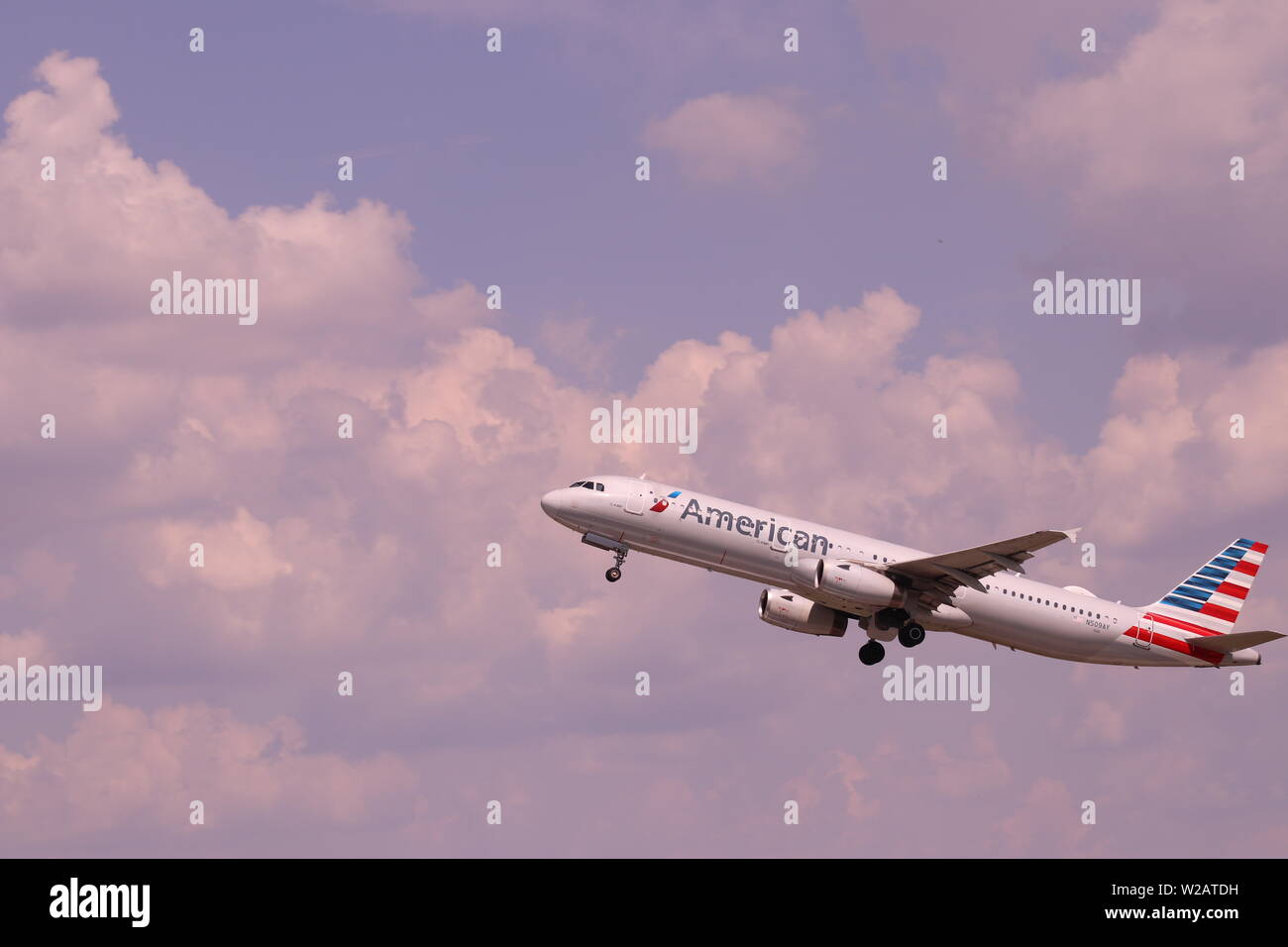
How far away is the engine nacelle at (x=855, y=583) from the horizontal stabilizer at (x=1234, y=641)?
1697cm

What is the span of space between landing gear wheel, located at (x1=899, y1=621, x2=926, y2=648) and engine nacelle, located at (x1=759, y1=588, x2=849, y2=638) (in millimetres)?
5086

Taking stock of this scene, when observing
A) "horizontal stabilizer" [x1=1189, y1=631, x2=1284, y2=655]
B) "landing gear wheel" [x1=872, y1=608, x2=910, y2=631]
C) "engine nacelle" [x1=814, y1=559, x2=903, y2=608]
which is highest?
"engine nacelle" [x1=814, y1=559, x2=903, y2=608]

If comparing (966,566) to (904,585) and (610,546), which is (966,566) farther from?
(610,546)

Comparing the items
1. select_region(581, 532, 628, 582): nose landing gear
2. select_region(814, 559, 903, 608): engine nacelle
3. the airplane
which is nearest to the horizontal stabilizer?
the airplane

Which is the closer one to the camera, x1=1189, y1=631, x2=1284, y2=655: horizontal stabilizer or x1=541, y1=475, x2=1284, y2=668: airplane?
x1=541, y1=475, x2=1284, y2=668: airplane

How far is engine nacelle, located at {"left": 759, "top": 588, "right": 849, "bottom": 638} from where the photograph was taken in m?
83.4

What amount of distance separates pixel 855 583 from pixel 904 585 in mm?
3243

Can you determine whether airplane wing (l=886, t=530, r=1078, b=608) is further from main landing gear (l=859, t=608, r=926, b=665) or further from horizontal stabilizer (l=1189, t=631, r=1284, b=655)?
horizontal stabilizer (l=1189, t=631, r=1284, b=655)

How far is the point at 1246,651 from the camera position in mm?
83375

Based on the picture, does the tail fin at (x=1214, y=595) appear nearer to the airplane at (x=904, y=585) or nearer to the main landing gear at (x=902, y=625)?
the airplane at (x=904, y=585)

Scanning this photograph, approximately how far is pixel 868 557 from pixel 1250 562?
23470 millimetres

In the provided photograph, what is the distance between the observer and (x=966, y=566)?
74.9m
